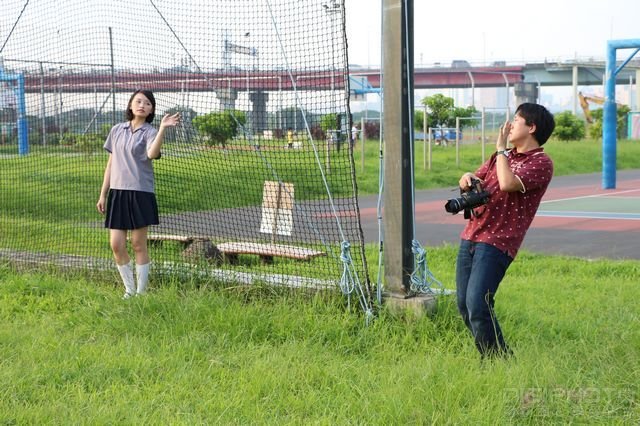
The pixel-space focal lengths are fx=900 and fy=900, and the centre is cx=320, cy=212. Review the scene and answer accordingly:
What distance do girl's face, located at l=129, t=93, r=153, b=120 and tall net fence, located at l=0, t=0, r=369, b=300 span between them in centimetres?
89

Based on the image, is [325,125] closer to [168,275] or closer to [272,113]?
[272,113]

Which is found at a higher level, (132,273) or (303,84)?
(303,84)

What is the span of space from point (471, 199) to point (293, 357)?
4.38 feet

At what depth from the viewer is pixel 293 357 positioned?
16.6 ft

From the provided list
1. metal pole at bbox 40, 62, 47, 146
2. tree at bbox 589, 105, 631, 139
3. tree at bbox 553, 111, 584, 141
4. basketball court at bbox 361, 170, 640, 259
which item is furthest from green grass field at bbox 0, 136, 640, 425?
tree at bbox 589, 105, 631, 139

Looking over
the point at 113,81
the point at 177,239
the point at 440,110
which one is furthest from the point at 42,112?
the point at 440,110

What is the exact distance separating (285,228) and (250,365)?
4.44m

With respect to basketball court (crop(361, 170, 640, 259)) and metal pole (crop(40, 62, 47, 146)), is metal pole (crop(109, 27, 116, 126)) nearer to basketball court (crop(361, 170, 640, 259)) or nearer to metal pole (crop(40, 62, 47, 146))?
metal pole (crop(40, 62, 47, 146))

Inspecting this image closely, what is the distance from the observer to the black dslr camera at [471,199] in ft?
15.6

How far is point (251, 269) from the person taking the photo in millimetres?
7035

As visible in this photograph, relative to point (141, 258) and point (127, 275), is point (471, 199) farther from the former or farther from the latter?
point (127, 275)

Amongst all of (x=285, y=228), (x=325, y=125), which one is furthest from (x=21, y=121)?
(x=325, y=125)

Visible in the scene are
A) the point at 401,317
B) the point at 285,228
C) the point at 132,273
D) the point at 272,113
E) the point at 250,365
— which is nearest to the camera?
the point at 250,365

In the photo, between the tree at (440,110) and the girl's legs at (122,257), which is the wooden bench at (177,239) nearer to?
the girl's legs at (122,257)
